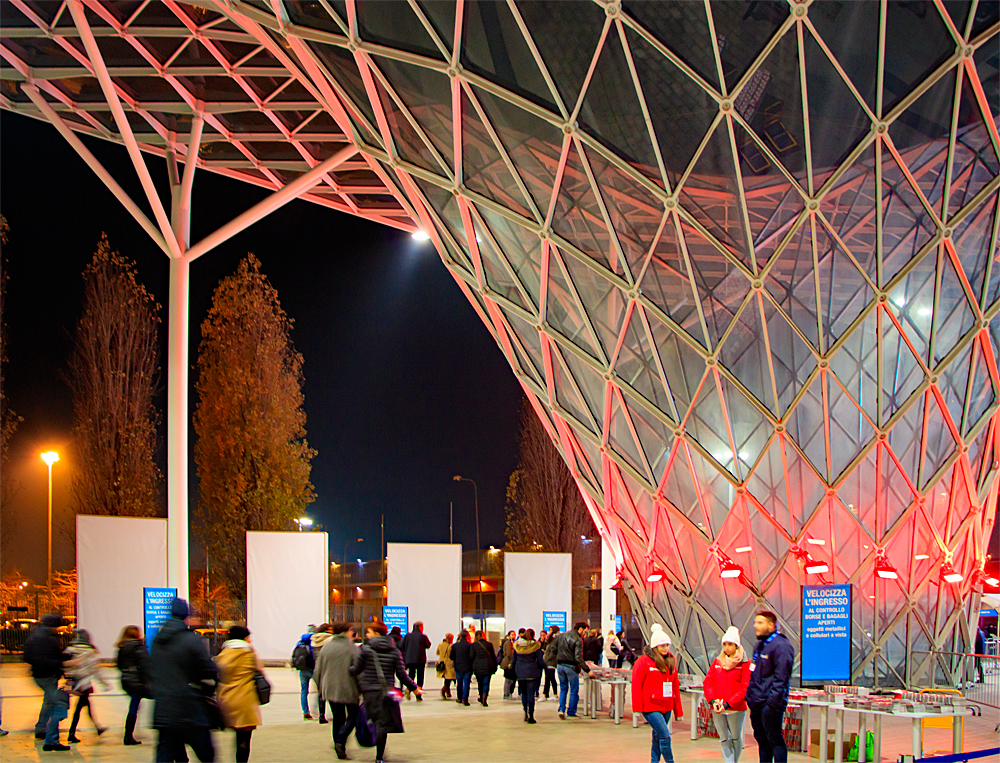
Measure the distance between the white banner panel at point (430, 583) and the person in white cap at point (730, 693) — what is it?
72.7ft

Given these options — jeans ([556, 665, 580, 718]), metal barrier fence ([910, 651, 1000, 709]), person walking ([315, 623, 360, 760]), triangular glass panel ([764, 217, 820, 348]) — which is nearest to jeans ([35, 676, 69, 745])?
person walking ([315, 623, 360, 760])

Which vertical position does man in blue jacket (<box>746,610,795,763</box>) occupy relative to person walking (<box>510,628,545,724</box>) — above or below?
above

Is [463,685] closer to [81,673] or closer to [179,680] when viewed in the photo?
[81,673]

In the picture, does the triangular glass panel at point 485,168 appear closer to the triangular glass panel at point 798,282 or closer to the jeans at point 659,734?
the triangular glass panel at point 798,282

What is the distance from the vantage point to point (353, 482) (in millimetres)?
72625

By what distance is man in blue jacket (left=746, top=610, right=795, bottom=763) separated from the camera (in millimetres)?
12211

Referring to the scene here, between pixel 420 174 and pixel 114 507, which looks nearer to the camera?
pixel 420 174

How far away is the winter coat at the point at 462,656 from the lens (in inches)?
931

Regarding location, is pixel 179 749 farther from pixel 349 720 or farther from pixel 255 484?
pixel 255 484

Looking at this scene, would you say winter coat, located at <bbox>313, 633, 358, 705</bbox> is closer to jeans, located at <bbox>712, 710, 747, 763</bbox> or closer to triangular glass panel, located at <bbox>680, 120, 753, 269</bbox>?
jeans, located at <bbox>712, 710, 747, 763</bbox>

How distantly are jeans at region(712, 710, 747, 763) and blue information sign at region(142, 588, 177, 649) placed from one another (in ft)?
50.0

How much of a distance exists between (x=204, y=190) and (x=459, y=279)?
32.8 meters

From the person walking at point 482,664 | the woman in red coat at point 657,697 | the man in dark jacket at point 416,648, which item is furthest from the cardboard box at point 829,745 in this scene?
the man in dark jacket at point 416,648

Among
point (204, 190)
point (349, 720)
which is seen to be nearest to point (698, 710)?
point (349, 720)
